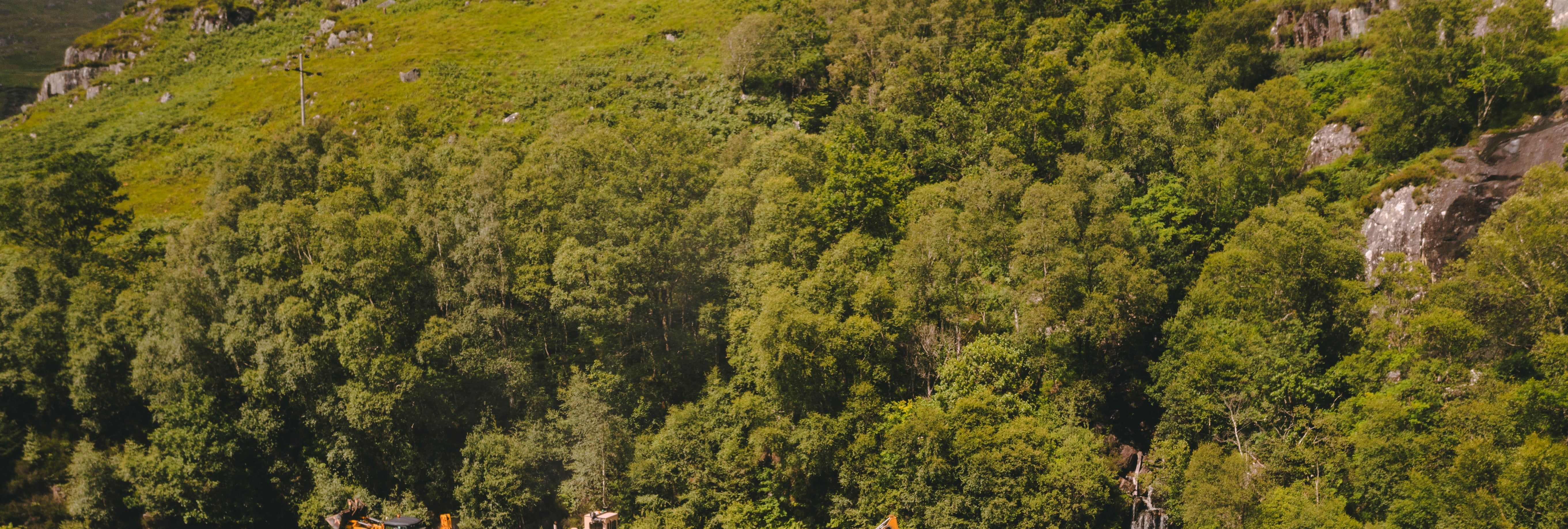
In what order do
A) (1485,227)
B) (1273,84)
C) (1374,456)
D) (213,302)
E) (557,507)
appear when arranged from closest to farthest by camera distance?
1. (1374,456)
2. (1485,227)
3. (557,507)
4. (213,302)
5. (1273,84)

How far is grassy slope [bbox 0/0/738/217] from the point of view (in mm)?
109500

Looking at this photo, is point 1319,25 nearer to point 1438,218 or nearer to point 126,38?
point 1438,218

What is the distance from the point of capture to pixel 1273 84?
75438 millimetres

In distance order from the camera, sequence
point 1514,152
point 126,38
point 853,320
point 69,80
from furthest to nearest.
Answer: point 126,38 < point 69,80 < point 1514,152 < point 853,320

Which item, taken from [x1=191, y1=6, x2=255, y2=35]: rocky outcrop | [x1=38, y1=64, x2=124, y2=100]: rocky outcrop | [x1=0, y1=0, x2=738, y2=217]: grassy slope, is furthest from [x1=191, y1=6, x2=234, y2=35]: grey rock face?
[x1=38, y1=64, x2=124, y2=100]: rocky outcrop

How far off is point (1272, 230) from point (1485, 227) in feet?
A: 36.9

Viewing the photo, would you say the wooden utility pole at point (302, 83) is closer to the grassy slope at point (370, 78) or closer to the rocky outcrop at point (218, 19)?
the grassy slope at point (370, 78)

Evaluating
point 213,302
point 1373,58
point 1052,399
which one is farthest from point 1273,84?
point 213,302

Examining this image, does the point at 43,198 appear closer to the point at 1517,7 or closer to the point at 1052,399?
the point at 1052,399

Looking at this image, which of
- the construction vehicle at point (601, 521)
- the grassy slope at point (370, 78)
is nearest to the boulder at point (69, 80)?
the grassy slope at point (370, 78)

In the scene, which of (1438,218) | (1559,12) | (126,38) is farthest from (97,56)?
(1559,12)

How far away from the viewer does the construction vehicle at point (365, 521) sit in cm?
5662

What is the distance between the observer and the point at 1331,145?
71.1m

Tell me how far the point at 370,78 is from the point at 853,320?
332 feet
